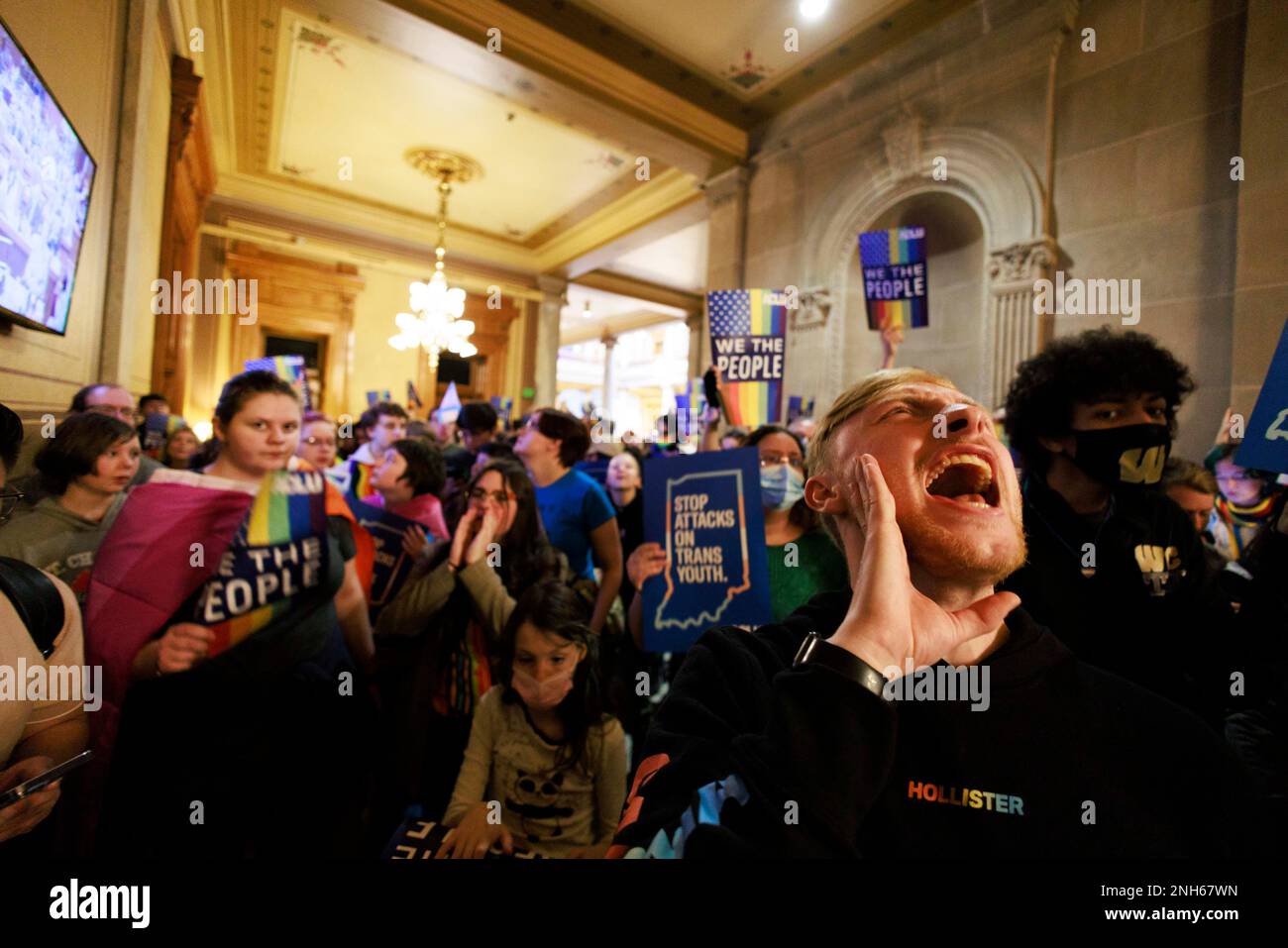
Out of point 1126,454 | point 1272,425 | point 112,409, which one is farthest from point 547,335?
point 1272,425

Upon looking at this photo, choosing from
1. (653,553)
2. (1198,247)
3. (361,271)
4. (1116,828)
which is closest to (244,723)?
(653,553)

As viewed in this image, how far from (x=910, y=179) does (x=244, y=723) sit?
7.06 m

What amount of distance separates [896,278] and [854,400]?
3922mm

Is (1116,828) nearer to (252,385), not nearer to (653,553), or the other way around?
(653,553)

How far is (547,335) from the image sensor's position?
13.8 meters

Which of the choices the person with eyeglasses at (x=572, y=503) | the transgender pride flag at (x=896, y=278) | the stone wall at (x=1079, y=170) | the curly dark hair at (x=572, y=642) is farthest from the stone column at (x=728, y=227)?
the curly dark hair at (x=572, y=642)

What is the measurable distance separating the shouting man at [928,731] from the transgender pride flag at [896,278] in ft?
12.6

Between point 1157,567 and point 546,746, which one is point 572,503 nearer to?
point 546,746

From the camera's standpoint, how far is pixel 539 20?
19.5ft

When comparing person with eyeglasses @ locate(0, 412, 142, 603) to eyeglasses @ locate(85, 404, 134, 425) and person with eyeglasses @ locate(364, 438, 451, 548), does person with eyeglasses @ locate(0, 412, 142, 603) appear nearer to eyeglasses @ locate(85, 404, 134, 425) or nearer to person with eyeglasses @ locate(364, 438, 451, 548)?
person with eyeglasses @ locate(364, 438, 451, 548)

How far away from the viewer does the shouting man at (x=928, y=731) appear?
25.8 inches

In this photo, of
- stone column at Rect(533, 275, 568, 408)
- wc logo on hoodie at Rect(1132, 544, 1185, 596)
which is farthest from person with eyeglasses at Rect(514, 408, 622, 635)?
stone column at Rect(533, 275, 568, 408)

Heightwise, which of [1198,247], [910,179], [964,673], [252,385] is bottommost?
[964,673]
